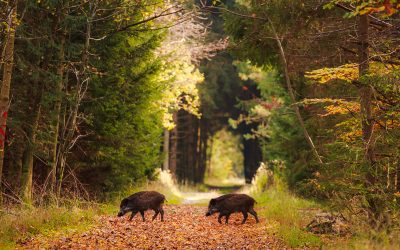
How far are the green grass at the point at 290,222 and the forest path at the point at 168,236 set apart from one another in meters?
0.22

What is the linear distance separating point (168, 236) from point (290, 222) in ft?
10.7

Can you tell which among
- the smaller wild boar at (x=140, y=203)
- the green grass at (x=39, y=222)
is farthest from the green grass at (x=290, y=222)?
the green grass at (x=39, y=222)

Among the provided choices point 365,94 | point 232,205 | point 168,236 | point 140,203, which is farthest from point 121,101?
point 365,94

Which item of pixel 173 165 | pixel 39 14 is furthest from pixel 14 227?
pixel 173 165

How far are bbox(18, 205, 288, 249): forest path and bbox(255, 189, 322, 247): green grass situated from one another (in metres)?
0.22

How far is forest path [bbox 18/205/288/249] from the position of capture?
30.1 ft

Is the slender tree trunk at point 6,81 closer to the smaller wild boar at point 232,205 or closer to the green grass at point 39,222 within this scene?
the green grass at point 39,222

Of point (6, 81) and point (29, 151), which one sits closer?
point (6, 81)

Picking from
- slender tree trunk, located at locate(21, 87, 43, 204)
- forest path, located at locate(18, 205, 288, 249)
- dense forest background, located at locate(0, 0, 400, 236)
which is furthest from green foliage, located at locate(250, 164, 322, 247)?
slender tree trunk, located at locate(21, 87, 43, 204)

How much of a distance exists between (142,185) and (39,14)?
8.27 metres

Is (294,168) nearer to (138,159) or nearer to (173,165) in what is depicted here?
(138,159)

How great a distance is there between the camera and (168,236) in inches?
416

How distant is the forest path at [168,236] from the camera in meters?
9.17

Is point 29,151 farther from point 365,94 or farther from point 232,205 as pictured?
point 365,94
